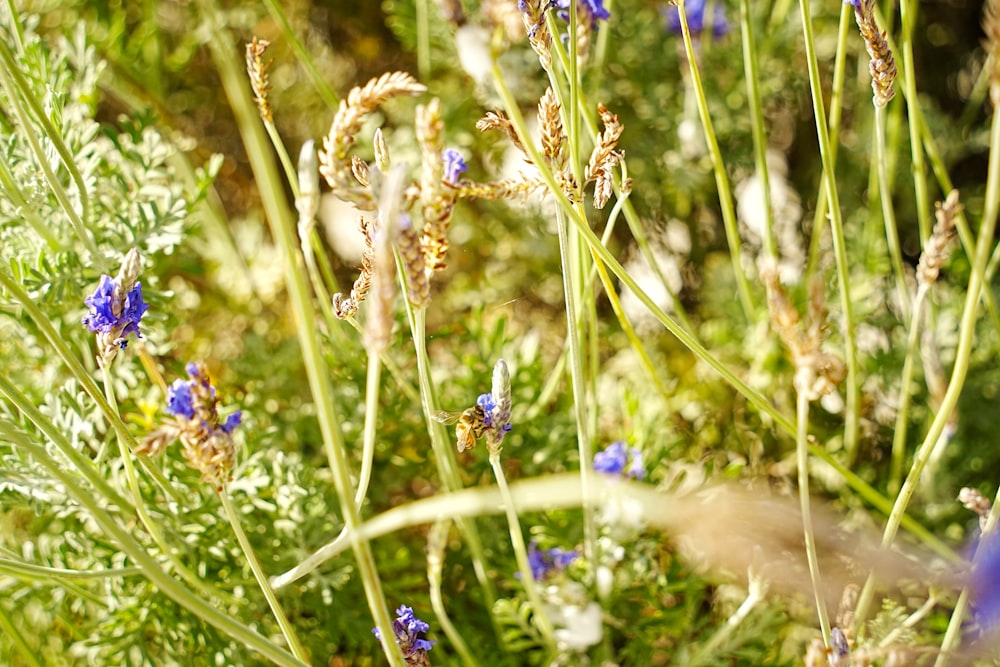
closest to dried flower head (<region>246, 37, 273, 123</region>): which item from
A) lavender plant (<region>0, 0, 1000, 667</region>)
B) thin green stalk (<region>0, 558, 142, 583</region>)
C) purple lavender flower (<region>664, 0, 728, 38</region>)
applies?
lavender plant (<region>0, 0, 1000, 667</region>)

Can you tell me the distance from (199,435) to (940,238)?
467 mm

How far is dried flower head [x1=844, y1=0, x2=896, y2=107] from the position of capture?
581mm

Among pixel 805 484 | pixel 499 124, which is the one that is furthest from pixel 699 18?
pixel 805 484

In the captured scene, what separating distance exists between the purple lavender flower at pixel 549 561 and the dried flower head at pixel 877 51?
20.1 inches

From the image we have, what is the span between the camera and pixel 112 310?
612 millimetres

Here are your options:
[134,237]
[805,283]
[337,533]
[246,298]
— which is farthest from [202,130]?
[805,283]

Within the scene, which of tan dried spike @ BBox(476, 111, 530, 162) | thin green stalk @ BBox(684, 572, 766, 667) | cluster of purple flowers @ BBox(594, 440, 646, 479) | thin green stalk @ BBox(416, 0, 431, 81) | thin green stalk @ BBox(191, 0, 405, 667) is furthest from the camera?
thin green stalk @ BBox(416, 0, 431, 81)

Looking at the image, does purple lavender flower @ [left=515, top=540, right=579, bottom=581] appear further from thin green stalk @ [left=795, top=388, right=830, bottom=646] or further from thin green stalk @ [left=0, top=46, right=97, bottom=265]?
thin green stalk @ [left=0, top=46, right=97, bottom=265]

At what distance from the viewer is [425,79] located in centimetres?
119

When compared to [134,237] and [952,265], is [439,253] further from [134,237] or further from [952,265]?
[952,265]

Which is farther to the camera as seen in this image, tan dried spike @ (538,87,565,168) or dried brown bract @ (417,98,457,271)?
tan dried spike @ (538,87,565,168)

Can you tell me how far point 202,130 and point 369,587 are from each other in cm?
110

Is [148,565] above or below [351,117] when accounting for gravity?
below

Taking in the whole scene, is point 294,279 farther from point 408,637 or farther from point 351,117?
point 408,637
